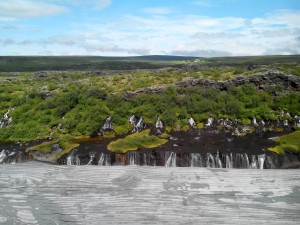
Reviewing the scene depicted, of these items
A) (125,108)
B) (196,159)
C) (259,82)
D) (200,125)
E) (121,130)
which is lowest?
(196,159)

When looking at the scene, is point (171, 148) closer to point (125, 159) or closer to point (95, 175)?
point (125, 159)

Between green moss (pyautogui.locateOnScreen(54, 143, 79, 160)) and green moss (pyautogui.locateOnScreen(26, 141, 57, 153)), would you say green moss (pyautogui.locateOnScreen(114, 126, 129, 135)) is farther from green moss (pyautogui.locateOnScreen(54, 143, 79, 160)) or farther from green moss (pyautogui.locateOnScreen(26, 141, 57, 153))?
green moss (pyautogui.locateOnScreen(26, 141, 57, 153))

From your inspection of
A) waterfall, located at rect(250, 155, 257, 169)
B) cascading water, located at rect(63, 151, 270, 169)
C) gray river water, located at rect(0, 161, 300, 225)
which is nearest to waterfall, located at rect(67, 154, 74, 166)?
cascading water, located at rect(63, 151, 270, 169)

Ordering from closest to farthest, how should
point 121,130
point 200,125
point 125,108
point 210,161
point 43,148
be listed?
1. point 210,161
2. point 43,148
3. point 121,130
4. point 200,125
5. point 125,108

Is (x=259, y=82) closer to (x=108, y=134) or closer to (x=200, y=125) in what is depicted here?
(x=200, y=125)

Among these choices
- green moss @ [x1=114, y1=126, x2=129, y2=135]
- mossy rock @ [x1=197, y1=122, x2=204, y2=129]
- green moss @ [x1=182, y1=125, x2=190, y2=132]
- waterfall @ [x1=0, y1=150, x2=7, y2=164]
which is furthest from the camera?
mossy rock @ [x1=197, y1=122, x2=204, y2=129]

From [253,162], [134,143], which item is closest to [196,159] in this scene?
[253,162]

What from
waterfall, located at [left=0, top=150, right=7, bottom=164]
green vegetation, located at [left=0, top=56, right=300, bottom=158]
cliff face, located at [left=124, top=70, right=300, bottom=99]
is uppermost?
cliff face, located at [left=124, top=70, right=300, bottom=99]

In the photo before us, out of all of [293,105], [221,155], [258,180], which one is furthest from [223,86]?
[258,180]
